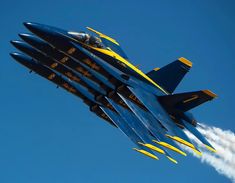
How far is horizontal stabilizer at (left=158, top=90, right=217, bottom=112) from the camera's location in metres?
55.5

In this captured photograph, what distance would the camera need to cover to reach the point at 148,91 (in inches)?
2158

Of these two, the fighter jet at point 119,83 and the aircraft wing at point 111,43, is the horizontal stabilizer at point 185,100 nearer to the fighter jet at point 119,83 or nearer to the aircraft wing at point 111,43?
the fighter jet at point 119,83

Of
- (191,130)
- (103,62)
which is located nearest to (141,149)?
(191,130)

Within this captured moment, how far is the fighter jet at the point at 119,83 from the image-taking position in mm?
51438

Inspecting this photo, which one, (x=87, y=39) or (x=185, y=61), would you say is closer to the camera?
(x=87, y=39)

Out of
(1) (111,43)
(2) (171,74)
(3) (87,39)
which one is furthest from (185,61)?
(3) (87,39)

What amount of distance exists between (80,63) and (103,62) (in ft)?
6.92

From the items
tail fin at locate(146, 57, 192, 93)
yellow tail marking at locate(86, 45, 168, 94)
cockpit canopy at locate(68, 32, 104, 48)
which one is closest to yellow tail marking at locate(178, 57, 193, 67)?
tail fin at locate(146, 57, 192, 93)

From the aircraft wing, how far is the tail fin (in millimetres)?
3658

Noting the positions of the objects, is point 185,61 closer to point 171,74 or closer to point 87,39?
point 171,74

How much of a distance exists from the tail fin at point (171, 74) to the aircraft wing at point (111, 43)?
3658mm

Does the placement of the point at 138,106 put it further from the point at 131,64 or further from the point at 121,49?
the point at 121,49

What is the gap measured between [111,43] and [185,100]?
378 inches

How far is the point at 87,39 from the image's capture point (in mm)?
52281
